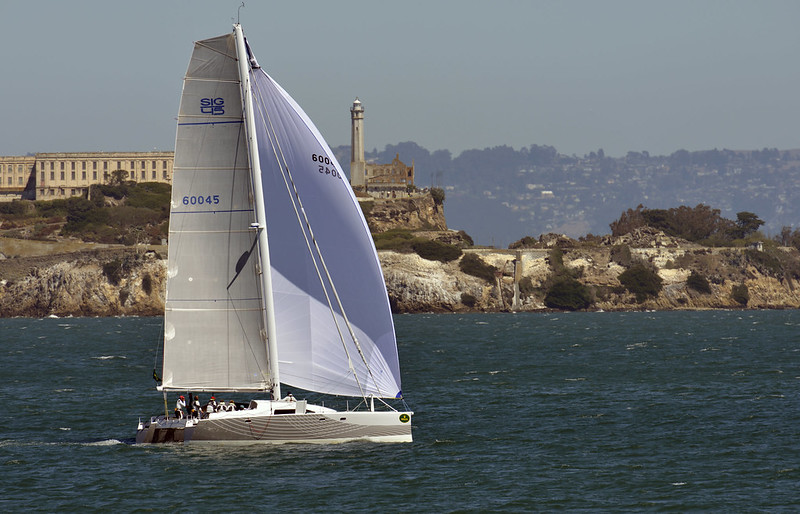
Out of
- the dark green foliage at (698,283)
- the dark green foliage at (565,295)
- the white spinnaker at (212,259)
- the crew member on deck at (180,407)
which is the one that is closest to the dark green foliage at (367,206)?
the dark green foliage at (565,295)

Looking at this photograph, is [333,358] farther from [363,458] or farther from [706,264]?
[706,264]

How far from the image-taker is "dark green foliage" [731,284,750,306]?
161m

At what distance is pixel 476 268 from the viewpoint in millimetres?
150875

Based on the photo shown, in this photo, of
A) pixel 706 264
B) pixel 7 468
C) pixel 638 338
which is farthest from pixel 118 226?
pixel 7 468

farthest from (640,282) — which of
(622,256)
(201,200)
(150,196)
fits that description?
(201,200)

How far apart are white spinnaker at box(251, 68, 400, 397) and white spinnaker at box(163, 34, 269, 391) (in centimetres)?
83

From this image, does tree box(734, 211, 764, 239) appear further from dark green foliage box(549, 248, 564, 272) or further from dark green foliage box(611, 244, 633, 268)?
dark green foliage box(549, 248, 564, 272)

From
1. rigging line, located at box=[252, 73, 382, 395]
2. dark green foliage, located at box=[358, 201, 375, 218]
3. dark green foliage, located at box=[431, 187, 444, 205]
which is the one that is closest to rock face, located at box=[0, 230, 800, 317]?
dark green foliage, located at box=[358, 201, 375, 218]

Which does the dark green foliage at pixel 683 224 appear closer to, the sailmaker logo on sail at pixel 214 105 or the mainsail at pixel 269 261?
the mainsail at pixel 269 261

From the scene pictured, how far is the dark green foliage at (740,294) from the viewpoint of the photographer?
161m

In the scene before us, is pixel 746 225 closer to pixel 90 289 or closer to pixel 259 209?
pixel 90 289

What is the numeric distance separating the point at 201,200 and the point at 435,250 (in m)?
121

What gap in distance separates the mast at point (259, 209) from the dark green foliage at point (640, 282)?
130m

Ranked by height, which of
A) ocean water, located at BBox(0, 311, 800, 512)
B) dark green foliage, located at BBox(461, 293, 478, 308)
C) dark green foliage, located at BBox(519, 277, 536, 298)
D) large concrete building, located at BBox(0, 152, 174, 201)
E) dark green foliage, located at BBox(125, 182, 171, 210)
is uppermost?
large concrete building, located at BBox(0, 152, 174, 201)
